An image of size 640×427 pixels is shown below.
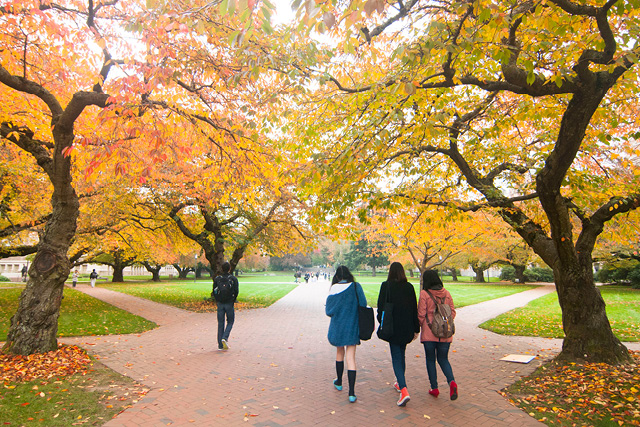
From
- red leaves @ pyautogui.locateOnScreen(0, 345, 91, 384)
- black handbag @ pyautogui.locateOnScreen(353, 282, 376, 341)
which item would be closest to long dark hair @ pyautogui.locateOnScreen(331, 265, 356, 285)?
black handbag @ pyautogui.locateOnScreen(353, 282, 376, 341)

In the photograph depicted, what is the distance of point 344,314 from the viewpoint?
16.9 feet

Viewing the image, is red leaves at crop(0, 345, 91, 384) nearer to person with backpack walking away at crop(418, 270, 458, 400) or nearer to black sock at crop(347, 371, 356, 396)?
black sock at crop(347, 371, 356, 396)

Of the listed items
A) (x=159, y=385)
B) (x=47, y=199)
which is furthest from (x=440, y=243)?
(x=47, y=199)

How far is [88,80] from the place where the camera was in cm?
997

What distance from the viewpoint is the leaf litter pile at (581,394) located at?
435 cm

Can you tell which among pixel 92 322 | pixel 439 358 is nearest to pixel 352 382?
pixel 439 358

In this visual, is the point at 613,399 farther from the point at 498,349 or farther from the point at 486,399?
the point at 498,349

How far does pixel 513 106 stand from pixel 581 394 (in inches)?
218

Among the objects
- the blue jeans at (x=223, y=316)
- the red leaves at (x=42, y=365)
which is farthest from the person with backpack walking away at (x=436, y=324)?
the red leaves at (x=42, y=365)

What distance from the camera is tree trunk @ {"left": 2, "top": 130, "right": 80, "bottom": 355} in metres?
6.48

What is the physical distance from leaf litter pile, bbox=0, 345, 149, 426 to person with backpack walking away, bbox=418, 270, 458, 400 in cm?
409

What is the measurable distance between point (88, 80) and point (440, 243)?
14497 millimetres

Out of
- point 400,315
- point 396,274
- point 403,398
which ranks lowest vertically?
point 403,398

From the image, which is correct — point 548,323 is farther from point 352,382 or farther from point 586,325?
point 352,382
